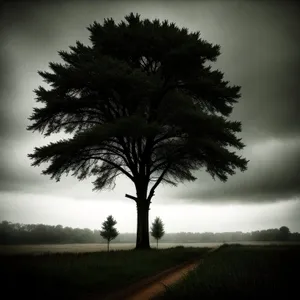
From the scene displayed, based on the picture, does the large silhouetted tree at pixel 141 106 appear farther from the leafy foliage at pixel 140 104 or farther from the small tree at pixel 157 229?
the small tree at pixel 157 229

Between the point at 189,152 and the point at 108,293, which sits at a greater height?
the point at 189,152

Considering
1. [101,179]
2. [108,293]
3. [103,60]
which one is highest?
[103,60]

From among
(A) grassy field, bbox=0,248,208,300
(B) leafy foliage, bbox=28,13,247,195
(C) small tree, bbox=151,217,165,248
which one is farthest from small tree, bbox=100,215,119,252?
(A) grassy field, bbox=0,248,208,300

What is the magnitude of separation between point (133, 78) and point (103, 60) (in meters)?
1.85

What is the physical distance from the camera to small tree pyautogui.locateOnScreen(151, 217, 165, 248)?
45.9 m

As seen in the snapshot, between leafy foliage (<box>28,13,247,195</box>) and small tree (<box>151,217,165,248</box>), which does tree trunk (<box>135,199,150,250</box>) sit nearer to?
leafy foliage (<box>28,13,247,195</box>)

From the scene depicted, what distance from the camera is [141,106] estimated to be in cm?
1681

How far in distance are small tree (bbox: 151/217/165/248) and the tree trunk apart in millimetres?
29847

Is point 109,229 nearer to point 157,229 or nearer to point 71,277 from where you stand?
point 157,229

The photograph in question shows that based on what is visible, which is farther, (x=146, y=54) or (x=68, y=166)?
(x=146, y=54)

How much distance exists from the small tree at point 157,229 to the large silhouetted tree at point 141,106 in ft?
94.8

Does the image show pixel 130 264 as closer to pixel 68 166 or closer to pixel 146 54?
pixel 68 166

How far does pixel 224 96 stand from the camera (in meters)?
17.9

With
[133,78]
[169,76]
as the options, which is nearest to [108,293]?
[133,78]
